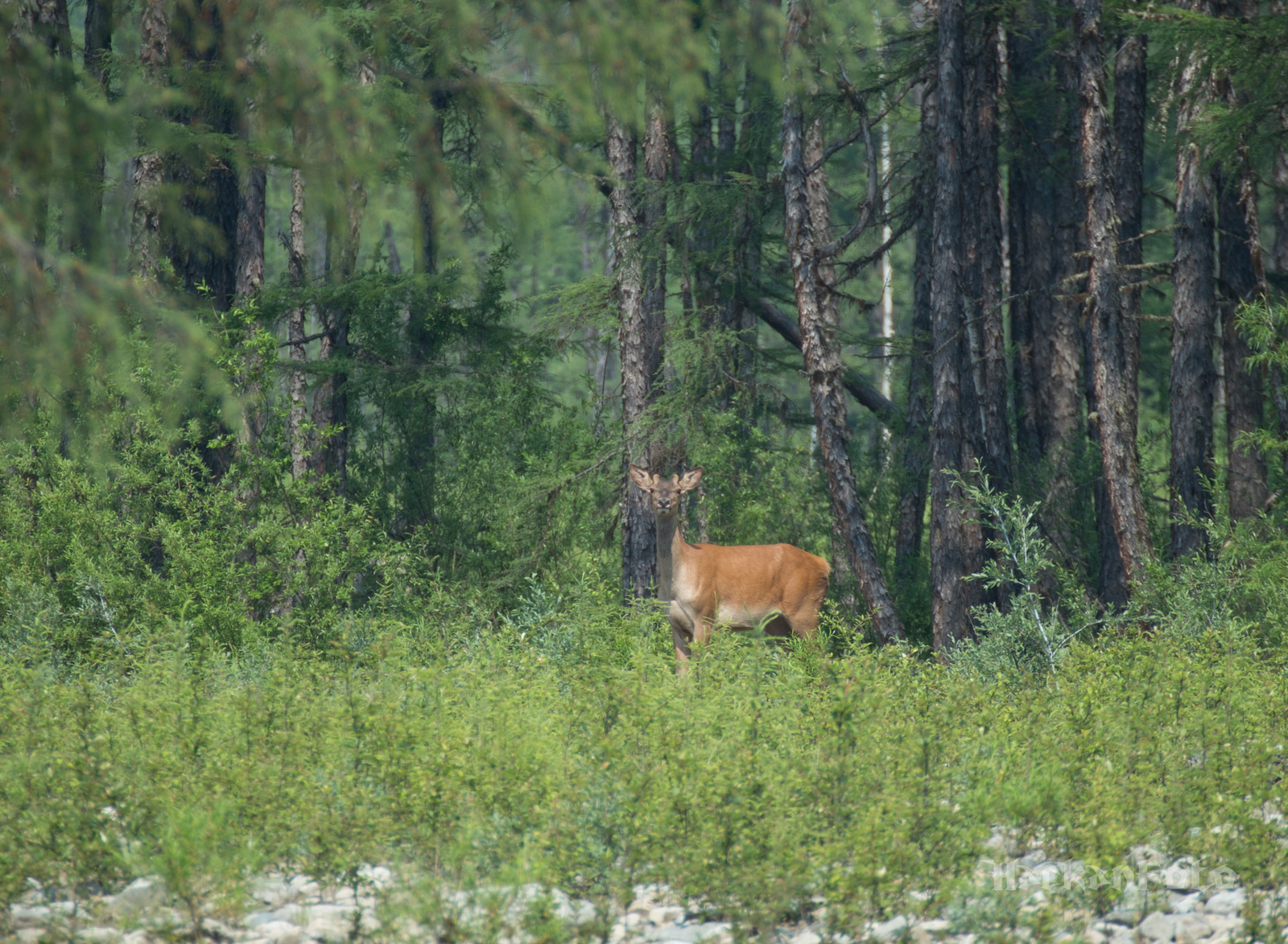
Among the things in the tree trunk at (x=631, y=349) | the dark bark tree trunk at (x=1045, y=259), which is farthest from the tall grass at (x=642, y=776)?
the dark bark tree trunk at (x=1045, y=259)

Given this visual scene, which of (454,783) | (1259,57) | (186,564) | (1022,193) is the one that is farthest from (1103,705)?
(1022,193)

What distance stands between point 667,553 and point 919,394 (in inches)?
229

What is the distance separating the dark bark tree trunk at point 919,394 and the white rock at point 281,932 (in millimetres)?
10662

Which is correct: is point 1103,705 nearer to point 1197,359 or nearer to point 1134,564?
point 1134,564

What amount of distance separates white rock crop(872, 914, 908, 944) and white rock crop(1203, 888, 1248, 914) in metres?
1.31

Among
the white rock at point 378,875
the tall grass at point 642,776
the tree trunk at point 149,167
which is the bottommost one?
the white rock at point 378,875

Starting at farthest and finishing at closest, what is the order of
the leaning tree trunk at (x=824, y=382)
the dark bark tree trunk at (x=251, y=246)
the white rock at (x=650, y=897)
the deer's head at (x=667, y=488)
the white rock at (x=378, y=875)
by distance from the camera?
1. the dark bark tree trunk at (x=251, y=246)
2. the leaning tree trunk at (x=824, y=382)
3. the deer's head at (x=667, y=488)
4. the white rock at (x=650, y=897)
5. the white rock at (x=378, y=875)

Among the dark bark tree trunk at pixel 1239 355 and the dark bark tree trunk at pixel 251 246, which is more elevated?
the dark bark tree trunk at pixel 251 246

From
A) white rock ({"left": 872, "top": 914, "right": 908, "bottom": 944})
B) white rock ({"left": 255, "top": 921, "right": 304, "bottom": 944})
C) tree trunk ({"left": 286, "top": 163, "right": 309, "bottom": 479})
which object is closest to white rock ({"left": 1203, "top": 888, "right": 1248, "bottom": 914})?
white rock ({"left": 872, "top": 914, "right": 908, "bottom": 944})

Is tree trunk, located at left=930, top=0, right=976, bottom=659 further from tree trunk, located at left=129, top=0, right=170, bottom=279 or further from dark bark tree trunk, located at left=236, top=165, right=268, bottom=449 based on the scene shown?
dark bark tree trunk, located at left=236, top=165, right=268, bottom=449

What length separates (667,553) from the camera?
11.5m

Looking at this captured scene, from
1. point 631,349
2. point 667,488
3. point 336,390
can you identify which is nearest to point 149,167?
point 336,390

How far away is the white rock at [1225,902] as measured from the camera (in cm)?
Answer: 512

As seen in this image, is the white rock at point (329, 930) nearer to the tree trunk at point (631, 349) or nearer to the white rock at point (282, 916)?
the white rock at point (282, 916)
